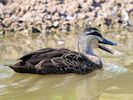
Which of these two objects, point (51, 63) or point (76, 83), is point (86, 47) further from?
point (76, 83)

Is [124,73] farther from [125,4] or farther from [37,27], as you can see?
[125,4]

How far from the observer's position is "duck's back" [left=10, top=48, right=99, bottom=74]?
321 inches

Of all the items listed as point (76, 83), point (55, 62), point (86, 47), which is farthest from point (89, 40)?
point (76, 83)

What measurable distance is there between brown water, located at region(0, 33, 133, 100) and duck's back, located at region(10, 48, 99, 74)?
0.11 metres

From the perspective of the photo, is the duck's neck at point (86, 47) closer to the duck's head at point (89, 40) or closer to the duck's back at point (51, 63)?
the duck's head at point (89, 40)

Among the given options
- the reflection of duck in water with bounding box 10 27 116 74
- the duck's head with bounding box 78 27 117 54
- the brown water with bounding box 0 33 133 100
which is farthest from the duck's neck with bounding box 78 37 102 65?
the brown water with bounding box 0 33 133 100

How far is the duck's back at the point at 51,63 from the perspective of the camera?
815 cm

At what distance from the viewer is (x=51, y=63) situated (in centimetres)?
826

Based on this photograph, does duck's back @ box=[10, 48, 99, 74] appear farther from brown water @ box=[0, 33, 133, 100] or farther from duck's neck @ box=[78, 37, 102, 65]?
duck's neck @ box=[78, 37, 102, 65]

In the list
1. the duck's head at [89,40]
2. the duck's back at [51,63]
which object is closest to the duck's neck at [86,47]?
the duck's head at [89,40]

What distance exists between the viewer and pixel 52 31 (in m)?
13.3

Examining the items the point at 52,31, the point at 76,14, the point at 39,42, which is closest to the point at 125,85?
the point at 39,42

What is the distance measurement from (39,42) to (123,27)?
3.17 metres

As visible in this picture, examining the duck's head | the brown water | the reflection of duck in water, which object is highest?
the duck's head
